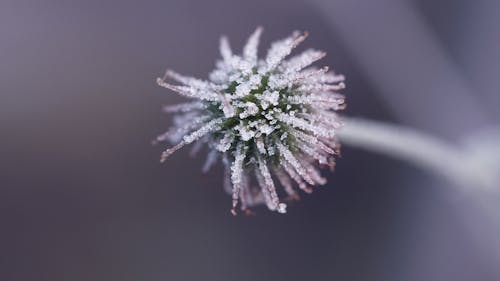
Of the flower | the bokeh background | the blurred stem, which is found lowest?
the flower

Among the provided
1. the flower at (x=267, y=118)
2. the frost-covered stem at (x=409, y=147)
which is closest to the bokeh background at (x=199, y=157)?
the frost-covered stem at (x=409, y=147)

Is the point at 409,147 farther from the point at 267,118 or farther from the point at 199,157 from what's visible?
the point at 199,157

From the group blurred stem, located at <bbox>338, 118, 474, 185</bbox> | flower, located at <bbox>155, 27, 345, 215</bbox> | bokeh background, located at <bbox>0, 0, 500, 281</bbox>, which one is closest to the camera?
flower, located at <bbox>155, 27, 345, 215</bbox>

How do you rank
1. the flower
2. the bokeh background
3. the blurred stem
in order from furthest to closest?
the bokeh background, the blurred stem, the flower

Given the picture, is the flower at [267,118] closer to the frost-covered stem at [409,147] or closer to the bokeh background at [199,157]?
the frost-covered stem at [409,147]

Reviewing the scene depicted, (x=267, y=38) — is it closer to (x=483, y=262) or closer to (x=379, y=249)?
(x=379, y=249)

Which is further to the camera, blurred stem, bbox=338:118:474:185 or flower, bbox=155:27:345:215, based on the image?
blurred stem, bbox=338:118:474:185

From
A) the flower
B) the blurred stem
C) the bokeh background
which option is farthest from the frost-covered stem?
the bokeh background

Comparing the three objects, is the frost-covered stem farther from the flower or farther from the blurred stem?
the flower
